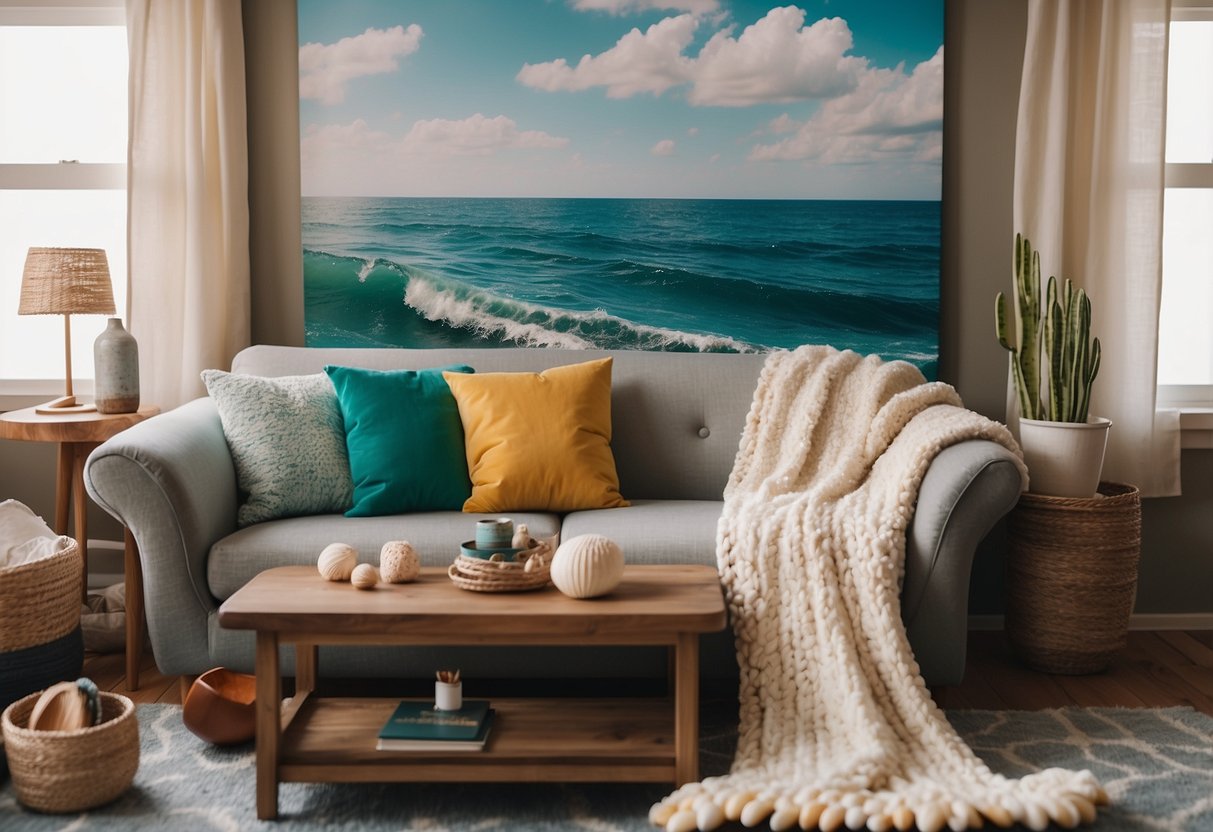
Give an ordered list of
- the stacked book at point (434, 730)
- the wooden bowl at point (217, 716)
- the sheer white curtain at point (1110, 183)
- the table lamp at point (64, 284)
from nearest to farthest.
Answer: the stacked book at point (434, 730) → the wooden bowl at point (217, 716) → the table lamp at point (64, 284) → the sheer white curtain at point (1110, 183)

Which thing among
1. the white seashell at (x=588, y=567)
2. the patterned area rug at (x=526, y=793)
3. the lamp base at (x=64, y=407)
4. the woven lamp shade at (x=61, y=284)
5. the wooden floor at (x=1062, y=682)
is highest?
the woven lamp shade at (x=61, y=284)

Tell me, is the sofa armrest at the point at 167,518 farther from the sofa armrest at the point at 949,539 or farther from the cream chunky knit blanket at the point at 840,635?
the sofa armrest at the point at 949,539

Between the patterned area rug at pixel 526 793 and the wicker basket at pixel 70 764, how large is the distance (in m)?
0.03

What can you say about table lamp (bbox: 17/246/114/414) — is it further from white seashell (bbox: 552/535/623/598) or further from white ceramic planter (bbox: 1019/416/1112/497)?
white ceramic planter (bbox: 1019/416/1112/497)

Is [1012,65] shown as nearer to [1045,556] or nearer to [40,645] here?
[1045,556]

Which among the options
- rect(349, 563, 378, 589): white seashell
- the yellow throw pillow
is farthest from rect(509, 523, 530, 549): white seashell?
the yellow throw pillow

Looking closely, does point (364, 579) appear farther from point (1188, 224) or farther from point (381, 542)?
point (1188, 224)

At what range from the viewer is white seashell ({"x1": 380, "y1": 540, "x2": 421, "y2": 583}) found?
7.14 ft

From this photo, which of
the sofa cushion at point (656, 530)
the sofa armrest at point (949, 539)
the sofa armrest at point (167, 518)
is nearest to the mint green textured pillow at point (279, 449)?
the sofa armrest at point (167, 518)

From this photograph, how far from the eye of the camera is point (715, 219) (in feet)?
11.3

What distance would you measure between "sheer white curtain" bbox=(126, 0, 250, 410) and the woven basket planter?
3.06ft

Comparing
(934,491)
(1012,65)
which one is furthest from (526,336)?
(1012,65)

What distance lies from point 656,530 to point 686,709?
60cm

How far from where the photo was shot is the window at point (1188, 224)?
3.43m
